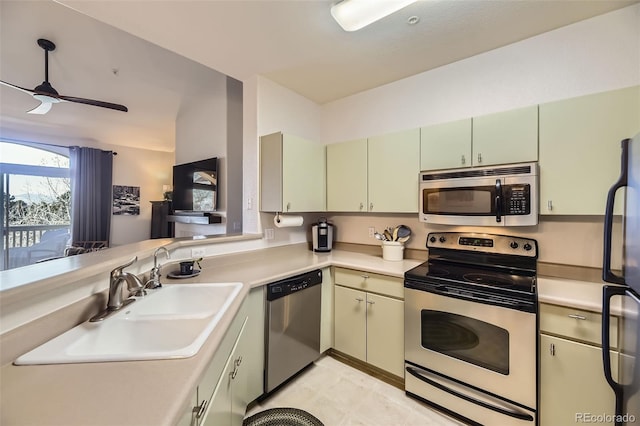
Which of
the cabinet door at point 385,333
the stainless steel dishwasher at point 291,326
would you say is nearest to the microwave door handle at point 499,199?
the cabinet door at point 385,333

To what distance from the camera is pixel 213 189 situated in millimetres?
3449

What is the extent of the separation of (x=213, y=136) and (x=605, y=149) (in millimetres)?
3821

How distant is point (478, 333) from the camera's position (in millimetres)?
1585

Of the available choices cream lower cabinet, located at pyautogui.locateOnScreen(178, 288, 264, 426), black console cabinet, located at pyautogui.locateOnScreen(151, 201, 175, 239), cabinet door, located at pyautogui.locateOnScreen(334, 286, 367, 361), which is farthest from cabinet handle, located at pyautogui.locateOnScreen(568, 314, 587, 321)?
black console cabinet, located at pyautogui.locateOnScreen(151, 201, 175, 239)

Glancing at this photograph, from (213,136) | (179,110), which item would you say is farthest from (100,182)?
(213,136)

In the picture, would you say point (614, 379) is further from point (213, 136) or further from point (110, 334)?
point (213, 136)

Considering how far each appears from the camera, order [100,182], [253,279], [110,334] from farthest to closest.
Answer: [100,182], [253,279], [110,334]

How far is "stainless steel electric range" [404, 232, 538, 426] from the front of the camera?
1.45 m

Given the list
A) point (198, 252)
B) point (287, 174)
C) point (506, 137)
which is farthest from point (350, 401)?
point (506, 137)

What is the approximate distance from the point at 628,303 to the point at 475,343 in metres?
0.74

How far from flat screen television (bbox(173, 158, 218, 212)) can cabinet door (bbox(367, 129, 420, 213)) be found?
215 centimetres

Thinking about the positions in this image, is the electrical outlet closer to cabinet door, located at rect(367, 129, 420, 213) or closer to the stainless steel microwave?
cabinet door, located at rect(367, 129, 420, 213)

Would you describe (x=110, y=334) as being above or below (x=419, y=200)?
below

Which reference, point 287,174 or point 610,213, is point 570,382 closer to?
point 610,213
